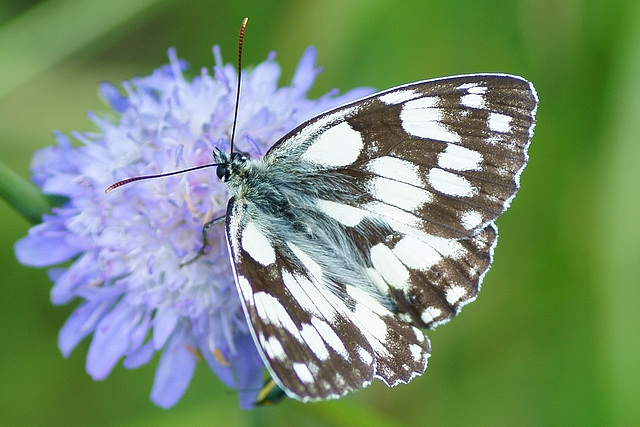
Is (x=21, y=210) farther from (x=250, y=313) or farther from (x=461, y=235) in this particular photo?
(x=461, y=235)

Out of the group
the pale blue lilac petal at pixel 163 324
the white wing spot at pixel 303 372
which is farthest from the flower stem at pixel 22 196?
the white wing spot at pixel 303 372

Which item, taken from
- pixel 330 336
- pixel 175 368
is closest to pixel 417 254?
pixel 330 336

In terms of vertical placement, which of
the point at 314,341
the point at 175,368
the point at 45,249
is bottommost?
the point at 314,341

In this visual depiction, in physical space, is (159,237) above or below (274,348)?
above

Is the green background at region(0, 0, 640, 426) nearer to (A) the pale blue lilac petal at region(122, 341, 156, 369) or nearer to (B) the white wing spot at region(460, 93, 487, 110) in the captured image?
(A) the pale blue lilac petal at region(122, 341, 156, 369)

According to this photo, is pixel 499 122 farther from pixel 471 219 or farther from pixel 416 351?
pixel 416 351

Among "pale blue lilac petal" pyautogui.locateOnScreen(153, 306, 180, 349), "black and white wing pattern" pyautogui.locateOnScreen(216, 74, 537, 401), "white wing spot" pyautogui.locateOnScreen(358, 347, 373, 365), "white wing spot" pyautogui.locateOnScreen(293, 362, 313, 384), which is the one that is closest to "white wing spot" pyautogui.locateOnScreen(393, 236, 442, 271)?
"black and white wing pattern" pyautogui.locateOnScreen(216, 74, 537, 401)

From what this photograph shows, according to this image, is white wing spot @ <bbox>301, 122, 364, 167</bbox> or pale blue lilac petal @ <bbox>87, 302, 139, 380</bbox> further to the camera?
pale blue lilac petal @ <bbox>87, 302, 139, 380</bbox>
